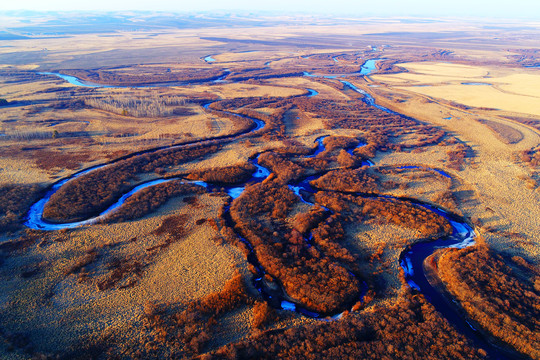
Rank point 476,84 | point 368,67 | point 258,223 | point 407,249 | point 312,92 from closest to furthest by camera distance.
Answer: point 407,249 < point 258,223 < point 312,92 < point 476,84 < point 368,67

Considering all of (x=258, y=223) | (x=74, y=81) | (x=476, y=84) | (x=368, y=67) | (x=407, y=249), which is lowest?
(x=407, y=249)

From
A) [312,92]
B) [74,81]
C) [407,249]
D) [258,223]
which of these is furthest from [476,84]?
[74,81]

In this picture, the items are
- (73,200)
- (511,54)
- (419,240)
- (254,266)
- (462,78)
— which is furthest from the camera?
(511,54)

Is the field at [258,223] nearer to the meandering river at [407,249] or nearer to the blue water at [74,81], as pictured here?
the meandering river at [407,249]

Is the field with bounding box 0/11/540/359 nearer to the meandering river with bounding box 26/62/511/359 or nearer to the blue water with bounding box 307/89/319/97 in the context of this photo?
the meandering river with bounding box 26/62/511/359

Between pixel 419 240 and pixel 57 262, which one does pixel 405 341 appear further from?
pixel 57 262

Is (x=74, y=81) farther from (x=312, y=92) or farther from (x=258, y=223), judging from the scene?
(x=258, y=223)

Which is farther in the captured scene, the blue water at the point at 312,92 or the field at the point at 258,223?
the blue water at the point at 312,92

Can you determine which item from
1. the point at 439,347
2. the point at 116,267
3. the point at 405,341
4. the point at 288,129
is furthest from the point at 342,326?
the point at 288,129

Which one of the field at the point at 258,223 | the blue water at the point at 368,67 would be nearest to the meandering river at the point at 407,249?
the field at the point at 258,223
